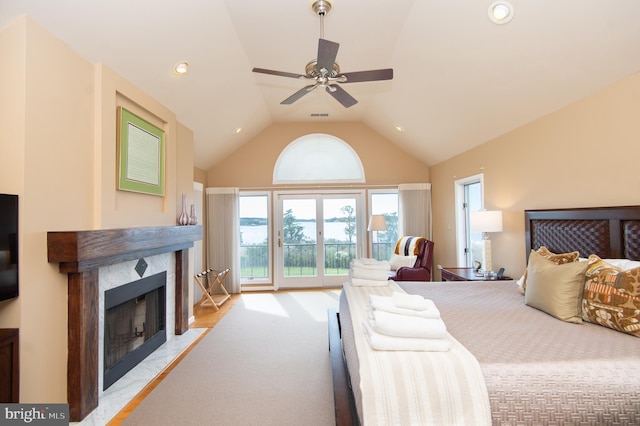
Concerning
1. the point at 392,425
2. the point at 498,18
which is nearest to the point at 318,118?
the point at 498,18

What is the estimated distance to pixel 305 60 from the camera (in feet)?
11.8

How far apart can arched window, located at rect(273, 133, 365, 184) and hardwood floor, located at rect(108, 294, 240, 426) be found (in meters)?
2.51

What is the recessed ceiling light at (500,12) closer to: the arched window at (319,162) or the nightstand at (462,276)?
the nightstand at (462,276)

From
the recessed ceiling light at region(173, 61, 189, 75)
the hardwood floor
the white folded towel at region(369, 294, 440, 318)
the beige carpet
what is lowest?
the hardwood floor

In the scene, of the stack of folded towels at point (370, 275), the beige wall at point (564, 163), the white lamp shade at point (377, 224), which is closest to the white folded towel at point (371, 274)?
the stack of folded towels at point (370, 275)

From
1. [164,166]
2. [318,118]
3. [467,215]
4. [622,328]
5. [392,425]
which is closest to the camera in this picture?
[392,425]

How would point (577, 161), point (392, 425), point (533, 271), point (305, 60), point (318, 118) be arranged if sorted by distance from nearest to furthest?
point (392, 425) → point (533, 271) → point (577, 161) → point (305, 60) → point (318, 118)

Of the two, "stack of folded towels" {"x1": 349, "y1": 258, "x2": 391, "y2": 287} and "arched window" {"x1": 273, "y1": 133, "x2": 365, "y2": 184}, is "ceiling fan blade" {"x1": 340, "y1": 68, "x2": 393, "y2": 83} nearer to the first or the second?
"stack of folded towels" {"x1": 349, "y1": 258, "x2": 391, "y2": 287}

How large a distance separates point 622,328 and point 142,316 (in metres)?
3.63

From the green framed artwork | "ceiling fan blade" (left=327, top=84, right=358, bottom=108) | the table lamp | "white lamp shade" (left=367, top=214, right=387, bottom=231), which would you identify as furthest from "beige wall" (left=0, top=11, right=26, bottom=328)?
"white lamp shade" (left=367, top=214, right=387, bottom=231)

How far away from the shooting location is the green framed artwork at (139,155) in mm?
2588

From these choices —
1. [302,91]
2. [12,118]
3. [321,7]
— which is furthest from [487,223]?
[12,118]

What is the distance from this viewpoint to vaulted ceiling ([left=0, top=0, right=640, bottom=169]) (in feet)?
6.87

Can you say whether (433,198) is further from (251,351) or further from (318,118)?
(251,351)
